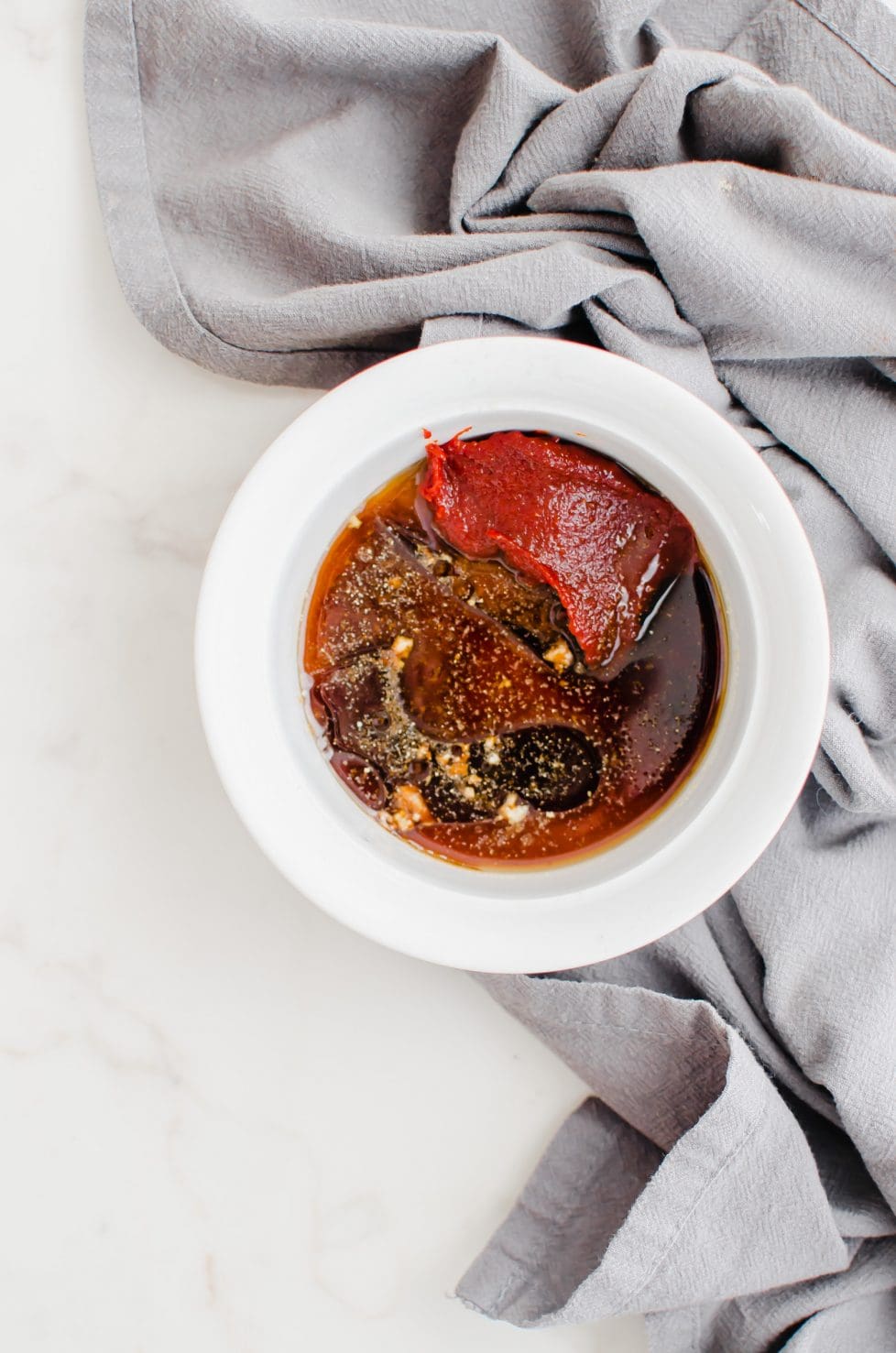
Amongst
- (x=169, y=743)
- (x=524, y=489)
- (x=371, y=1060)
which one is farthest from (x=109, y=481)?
(x=371, y=1060)

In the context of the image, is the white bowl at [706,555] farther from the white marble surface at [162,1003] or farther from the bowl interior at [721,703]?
the white marble surface at [162,1003]

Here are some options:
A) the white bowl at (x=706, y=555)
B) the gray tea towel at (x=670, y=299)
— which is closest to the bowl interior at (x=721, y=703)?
the white bowl at (x=706, y=555)

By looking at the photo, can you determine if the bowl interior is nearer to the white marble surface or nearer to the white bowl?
the white bowl

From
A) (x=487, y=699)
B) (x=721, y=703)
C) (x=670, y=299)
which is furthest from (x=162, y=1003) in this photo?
(x=670, y=299)

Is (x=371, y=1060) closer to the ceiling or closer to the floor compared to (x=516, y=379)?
closer to the floor

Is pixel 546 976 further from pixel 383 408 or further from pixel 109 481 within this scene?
pixel 109 481

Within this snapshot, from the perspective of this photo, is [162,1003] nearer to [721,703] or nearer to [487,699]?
[487,699]

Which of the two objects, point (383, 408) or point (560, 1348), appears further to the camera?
point (560, 1348)
